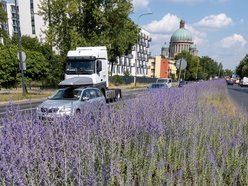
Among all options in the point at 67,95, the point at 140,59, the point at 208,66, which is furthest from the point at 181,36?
the point at 67,95

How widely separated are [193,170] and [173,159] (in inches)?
31.6

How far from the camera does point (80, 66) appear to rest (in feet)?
70.3

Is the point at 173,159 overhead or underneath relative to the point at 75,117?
underneath

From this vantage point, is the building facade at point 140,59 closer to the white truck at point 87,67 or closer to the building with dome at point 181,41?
the building with dome at point 181,41

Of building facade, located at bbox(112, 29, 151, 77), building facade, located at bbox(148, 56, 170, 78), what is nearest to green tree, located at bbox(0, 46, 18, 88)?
building facade, located at bbox(112, 29, 151, 77)

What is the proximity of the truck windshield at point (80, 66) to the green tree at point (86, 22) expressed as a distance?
45.8ft

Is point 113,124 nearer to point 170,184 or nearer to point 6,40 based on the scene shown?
point 170,184

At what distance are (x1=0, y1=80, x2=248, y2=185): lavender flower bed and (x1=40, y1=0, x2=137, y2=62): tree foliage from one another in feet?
101

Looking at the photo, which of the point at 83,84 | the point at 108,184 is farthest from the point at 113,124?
the point at 83,84

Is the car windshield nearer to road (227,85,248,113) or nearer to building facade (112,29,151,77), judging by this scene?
road (227,85,248,113)

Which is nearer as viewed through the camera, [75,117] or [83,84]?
[75,117]

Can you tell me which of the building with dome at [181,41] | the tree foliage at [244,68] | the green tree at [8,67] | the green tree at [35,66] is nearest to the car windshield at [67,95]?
the green tree at [8,67]

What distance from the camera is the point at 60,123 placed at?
4484mm

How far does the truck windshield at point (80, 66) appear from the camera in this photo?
21.1 m
